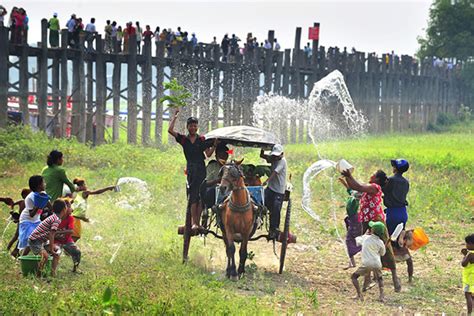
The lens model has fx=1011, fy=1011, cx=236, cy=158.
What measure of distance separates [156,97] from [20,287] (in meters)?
22.1

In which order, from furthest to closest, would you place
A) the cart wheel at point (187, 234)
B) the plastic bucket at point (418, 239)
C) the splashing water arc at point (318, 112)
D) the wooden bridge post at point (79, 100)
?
the splashing water arc at point (318, 112) < the wooden bridge post at point (79, 100) < the cart wheel at point (187, 234) < the plastic bucket at point (418, 239)

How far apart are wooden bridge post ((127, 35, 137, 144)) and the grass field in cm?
319

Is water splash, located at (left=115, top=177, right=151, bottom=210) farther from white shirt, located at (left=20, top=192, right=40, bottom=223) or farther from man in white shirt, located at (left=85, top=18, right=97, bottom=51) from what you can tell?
man in white shirt, located at (left=85, top=18, right=97, bottom=51)

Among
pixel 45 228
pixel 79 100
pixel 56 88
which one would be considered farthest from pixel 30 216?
pixel 79 100

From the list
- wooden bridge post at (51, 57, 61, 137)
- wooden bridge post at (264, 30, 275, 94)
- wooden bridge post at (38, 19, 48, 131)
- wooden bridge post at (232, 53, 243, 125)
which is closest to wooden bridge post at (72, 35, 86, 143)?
wooden bridge post at (51, 57, 61, 137)

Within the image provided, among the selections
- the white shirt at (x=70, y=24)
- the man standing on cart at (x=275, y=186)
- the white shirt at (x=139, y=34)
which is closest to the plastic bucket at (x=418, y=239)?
the man standing on cart at (x=275, y=186)

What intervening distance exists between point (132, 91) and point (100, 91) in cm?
184

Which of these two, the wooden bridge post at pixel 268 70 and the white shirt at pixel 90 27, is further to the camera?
the wooden bridge post at pixel 268 70

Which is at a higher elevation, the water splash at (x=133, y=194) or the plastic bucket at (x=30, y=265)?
the water splash at (x=133, y=194)

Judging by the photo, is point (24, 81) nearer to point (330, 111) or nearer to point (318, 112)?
point (318, 112)

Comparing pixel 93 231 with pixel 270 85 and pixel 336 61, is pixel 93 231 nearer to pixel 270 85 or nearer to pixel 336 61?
→ pixel 270 85

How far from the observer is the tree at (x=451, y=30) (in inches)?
2382

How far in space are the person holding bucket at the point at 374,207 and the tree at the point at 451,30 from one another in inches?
1887

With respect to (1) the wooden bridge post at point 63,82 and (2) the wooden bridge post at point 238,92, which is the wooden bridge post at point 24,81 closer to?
(1) the wooden bridge post at point 63,82
